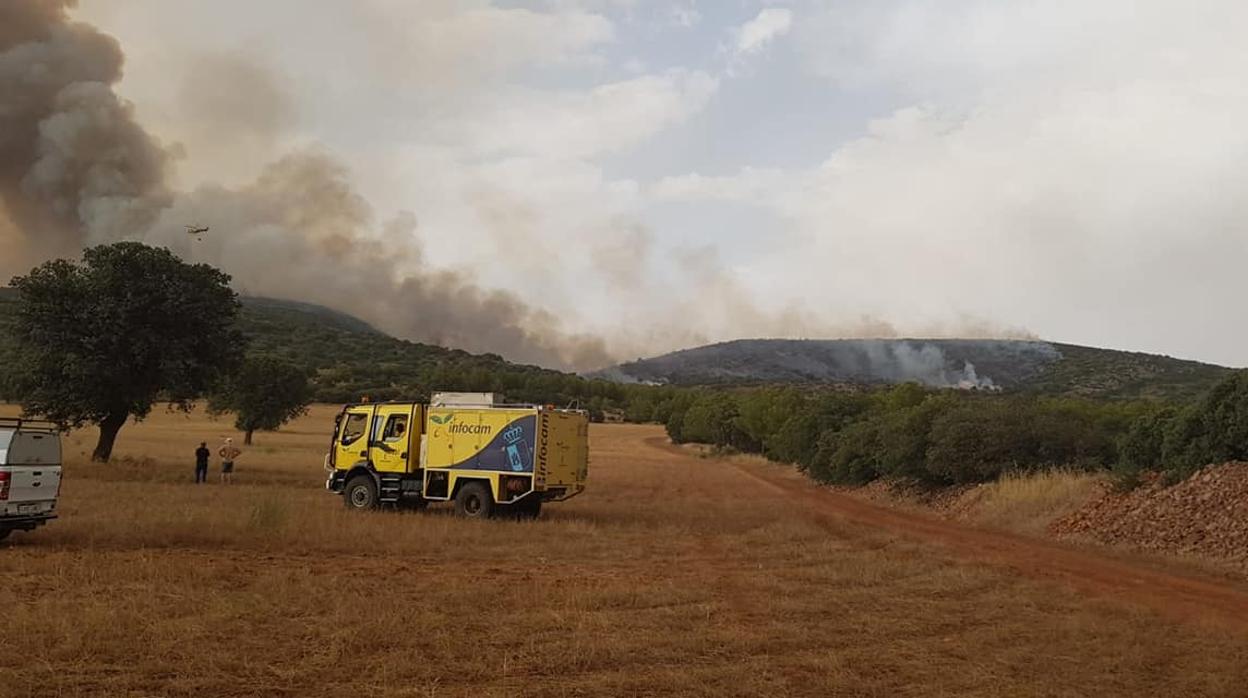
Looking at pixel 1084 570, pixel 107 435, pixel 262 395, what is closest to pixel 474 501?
pixel 1084 570


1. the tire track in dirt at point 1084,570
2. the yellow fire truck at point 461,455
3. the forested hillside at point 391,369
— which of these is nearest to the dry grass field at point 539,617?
the tire track in dirt at point 1084,570

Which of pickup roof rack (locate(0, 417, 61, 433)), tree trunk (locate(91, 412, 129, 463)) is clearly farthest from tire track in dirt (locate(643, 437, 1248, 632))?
tree trunk (locate(91, 412, 129, 463))

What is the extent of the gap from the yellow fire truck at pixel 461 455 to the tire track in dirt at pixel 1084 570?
27.6ft

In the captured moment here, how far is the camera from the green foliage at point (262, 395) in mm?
52781

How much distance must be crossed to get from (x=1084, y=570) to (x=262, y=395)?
48913 mm

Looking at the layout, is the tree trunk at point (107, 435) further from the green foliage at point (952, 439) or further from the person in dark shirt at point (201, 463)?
the green foliage at point (952, 439)

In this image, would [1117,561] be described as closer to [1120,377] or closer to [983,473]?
[983,473]

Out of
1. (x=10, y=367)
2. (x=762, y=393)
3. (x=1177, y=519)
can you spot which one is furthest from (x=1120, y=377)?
(x=10, y=367)

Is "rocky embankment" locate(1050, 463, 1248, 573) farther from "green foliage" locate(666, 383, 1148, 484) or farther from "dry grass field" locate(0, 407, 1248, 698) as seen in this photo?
"green foliage" locate(666, 383, 1148, 484)

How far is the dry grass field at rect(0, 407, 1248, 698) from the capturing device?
7422mm

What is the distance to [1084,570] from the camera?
51.9 feet

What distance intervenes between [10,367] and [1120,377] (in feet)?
516

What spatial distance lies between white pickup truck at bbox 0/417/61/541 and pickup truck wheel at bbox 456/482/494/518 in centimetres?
911

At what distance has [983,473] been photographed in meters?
29.1
